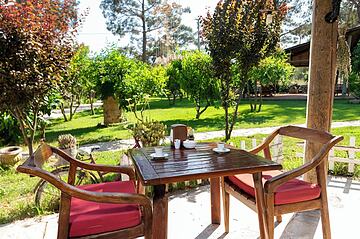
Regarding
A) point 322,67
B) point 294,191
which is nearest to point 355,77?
point 322,67

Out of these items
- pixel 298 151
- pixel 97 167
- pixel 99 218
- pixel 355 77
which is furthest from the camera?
pixel 355 77

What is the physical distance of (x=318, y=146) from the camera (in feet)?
8.52

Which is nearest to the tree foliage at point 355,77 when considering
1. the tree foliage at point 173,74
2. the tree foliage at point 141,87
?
the tree foliage at point 173,74

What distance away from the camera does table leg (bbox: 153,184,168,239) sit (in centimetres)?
157

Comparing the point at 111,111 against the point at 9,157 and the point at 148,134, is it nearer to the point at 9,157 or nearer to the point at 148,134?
the point at 9,157

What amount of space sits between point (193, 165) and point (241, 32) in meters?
3.65

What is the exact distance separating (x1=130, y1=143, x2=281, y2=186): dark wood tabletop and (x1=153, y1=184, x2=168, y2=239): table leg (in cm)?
11

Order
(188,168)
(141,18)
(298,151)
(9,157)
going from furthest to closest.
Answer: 1. (141,18)
2. (298,151)
3. (9,157)
4. (188,168)

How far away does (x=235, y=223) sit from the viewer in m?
2.40

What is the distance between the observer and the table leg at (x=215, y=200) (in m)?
2.39

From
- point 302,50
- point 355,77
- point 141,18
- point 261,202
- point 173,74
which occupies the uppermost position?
point 141,18

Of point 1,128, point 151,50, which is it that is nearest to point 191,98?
point 1,128

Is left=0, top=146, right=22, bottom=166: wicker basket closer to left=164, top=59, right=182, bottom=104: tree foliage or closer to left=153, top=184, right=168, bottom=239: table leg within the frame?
left=153, top=184, right=168, bottom=239: table leg

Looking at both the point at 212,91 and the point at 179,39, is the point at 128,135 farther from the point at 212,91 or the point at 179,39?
the point at 179,39
